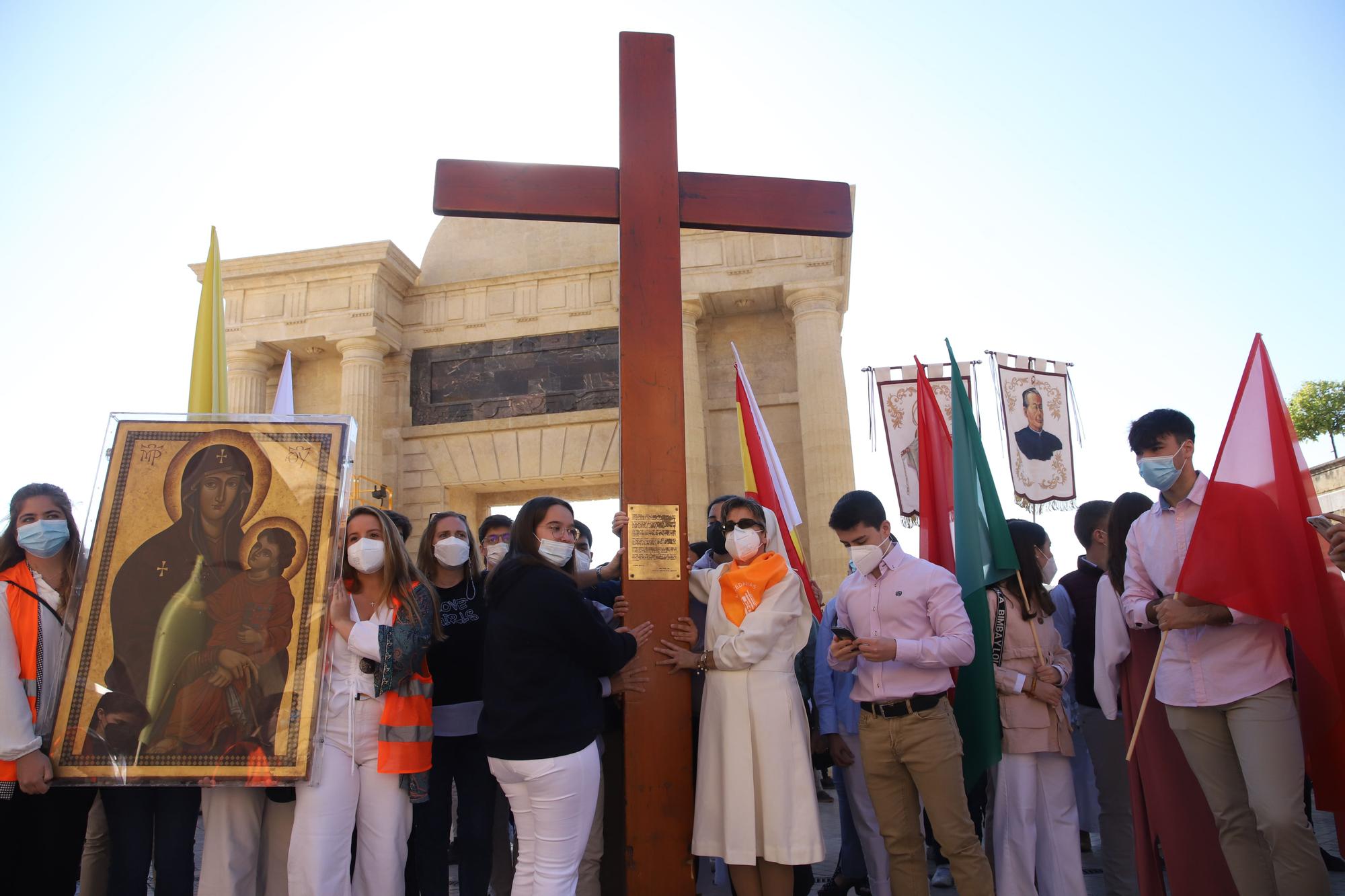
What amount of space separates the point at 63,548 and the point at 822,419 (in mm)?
10301

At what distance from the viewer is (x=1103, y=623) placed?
4.00 metres

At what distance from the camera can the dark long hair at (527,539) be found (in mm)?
3510

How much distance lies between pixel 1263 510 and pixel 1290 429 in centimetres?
35

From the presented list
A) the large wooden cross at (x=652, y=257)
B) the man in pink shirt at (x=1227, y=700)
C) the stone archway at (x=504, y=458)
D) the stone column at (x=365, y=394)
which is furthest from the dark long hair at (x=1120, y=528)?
the stone column at (x=365, y=394)

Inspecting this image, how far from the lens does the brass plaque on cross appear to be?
3.83 m

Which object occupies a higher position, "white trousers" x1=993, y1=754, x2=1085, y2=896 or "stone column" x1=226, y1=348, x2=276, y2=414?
"stone column" x1=226, y1=348, x2=276, y2=414

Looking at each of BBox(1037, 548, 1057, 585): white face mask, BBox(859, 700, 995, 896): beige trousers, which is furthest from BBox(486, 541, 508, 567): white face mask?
BBox(1037, 548, 1057, 585): white face mask

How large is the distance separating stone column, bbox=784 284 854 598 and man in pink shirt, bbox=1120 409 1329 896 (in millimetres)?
8369

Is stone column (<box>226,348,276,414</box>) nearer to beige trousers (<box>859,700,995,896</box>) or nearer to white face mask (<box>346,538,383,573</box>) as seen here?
white face mask (<box>346,538,383,573</box>)

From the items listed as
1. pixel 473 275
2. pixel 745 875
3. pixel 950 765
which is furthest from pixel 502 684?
pixel 473 275

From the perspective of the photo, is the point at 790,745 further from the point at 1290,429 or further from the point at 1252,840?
the point at 1290,429

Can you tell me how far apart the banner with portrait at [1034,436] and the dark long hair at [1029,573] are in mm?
7465

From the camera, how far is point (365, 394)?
13836 millimetres

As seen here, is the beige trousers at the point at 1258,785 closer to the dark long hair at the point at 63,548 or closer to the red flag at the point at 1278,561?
the red flag at the point at 1278,561
